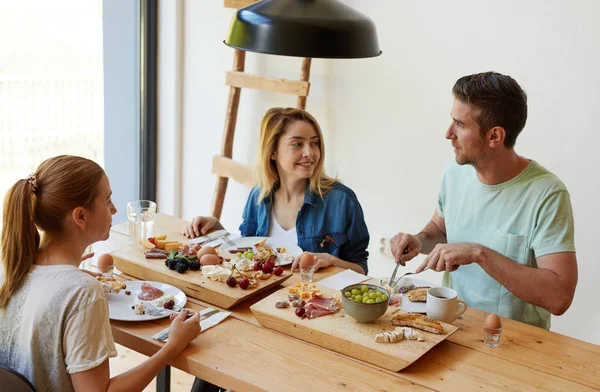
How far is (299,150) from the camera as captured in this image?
8.36ft

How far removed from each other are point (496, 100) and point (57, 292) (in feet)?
4.36

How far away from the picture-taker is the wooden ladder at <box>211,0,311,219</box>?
3324mm

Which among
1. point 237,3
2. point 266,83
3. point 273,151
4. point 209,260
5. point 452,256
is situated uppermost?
point 237,3

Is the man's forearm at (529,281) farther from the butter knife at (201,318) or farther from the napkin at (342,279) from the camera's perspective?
the butter knife at (201,318)

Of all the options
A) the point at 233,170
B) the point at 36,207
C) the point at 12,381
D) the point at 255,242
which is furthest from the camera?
the point at 233,170

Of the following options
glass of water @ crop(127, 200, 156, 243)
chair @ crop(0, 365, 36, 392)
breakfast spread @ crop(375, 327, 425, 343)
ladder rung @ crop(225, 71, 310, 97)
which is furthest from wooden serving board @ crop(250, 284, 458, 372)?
ladder rung @ crop(225, 71, 310, 97)

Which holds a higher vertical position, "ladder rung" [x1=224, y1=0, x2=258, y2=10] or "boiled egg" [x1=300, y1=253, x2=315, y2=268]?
"ladder rung" [x1=224, y1=0, x2=258, y2=10]

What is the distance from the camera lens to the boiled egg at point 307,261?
83.6 inches

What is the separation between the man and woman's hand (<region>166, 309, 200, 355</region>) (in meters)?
0.65

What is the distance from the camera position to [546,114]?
287 centimetres

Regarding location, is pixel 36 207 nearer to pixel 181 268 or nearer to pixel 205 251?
pixel 181 268

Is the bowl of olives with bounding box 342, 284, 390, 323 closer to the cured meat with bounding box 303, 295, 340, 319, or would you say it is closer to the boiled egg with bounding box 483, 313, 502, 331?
the cured meat with bounding box 303, 295, 340, 319

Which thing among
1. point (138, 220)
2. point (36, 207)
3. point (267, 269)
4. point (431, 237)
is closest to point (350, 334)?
point (267, 269)

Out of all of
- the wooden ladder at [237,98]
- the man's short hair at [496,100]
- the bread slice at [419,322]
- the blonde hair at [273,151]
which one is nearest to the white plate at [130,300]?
the bread slice at [419,322]
